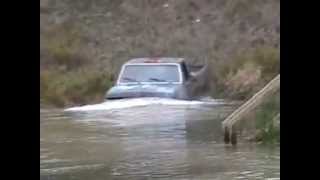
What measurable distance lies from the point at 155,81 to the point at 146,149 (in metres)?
7.45

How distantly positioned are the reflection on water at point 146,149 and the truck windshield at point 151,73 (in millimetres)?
1838

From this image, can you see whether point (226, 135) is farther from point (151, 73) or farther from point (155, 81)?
point (151, 73)

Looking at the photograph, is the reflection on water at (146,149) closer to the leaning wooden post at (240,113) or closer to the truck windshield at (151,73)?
the leaning wooden post at (240,113)

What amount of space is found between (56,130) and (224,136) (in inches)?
143

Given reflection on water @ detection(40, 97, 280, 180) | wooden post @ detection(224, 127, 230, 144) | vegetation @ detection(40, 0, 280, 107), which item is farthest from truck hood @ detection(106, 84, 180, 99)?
wooden post @ detection(224, 127, 230, 144)

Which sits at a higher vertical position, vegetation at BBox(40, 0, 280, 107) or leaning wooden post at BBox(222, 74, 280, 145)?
leaning wooden post at BBox(222, 74, 280, 145)

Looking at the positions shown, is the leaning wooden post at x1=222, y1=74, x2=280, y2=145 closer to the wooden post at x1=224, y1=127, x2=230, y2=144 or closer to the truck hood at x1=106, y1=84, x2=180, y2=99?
the wooden post at x1=224, y1=127, x2=230, y2=144

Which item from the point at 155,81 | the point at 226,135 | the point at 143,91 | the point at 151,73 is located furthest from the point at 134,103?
the point at 226,135

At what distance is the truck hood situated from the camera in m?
17.3

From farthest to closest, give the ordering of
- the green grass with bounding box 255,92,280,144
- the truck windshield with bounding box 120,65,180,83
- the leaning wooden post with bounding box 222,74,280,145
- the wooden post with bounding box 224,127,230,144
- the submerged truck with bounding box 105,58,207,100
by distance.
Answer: the truck windshield with bounding box 120,65,180,83 → the submerged truck with bounding box 105,58,207,100 → the wooden post with bounding box 224,127,230,144 → the leaning wooden post with bounding box 222,74,280,145 → the green grass with bounding box 255,92,280,144
